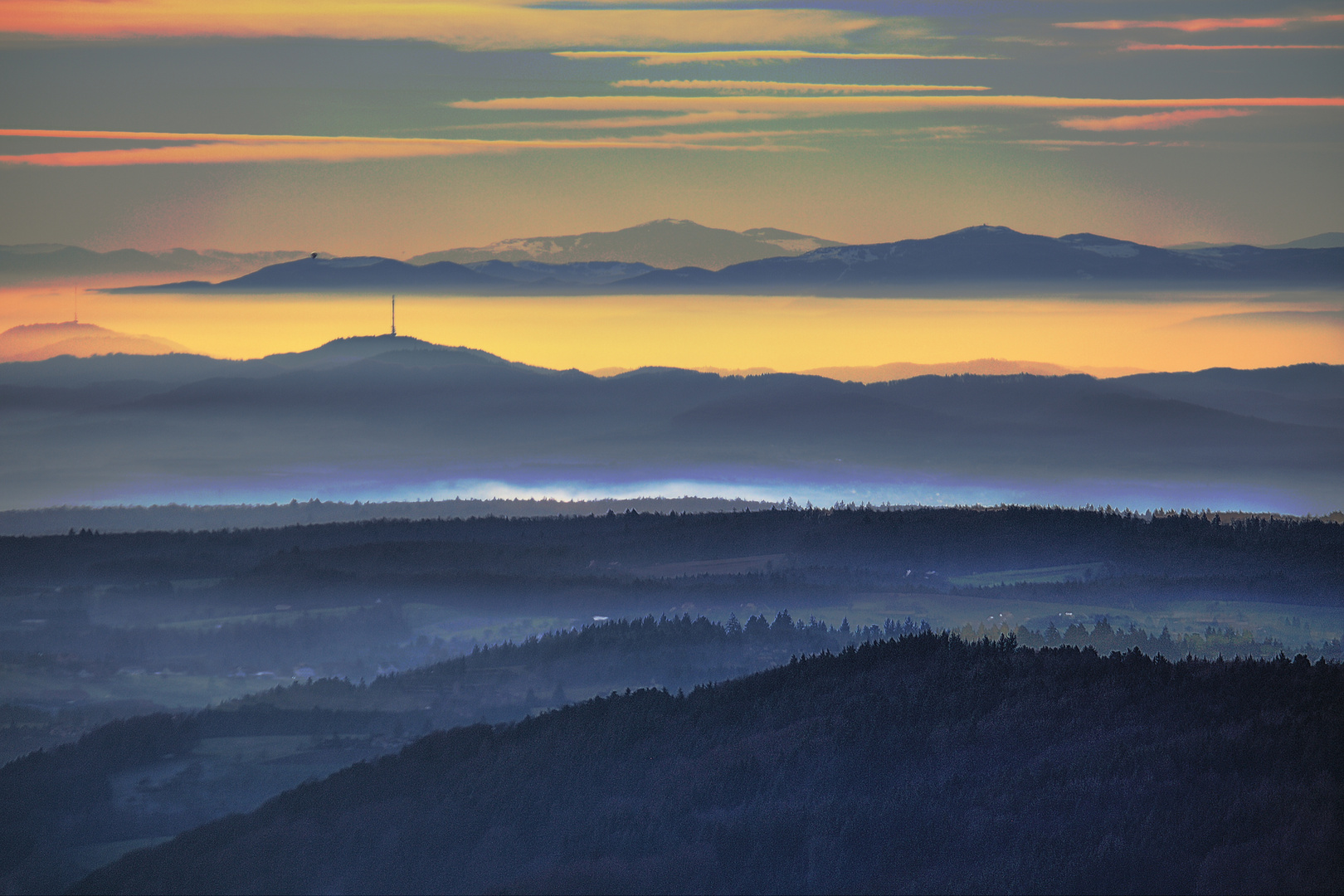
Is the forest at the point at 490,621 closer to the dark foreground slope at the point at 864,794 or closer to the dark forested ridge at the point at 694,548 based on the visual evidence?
the dark forested ridge at the point at 694,548

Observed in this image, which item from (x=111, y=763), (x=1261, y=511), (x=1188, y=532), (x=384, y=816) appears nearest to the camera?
(x=384, y=816)

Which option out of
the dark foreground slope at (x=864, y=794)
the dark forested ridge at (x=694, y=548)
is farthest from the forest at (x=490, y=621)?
the dark foreground slope at (x=864, y=794)

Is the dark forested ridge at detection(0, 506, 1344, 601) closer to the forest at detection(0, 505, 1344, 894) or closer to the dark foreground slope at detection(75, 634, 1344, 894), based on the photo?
the forest at detection(0, 505, 1344, 894)

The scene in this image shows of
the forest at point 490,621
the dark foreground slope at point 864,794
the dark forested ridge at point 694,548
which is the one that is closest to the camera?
the dark foreground slope at point 864,794

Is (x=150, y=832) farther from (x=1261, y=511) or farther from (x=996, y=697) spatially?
(x=1261, y=511)

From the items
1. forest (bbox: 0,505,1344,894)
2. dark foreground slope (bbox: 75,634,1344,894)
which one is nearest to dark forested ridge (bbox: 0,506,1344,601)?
forest (bbox: 0,505,1344,894)

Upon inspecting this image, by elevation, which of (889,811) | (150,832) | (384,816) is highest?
(889,811)

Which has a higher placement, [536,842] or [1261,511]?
[1261,511]

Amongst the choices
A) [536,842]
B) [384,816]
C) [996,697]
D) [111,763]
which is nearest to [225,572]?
[111,763]

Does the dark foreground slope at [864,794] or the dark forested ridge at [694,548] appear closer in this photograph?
the dark foreground slope at [864,794]
